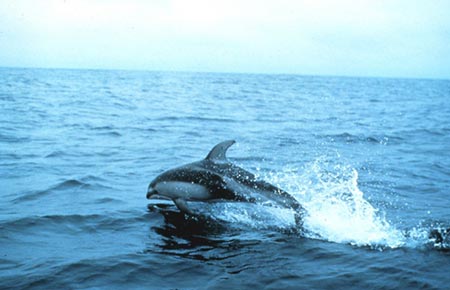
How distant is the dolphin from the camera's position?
693 cm

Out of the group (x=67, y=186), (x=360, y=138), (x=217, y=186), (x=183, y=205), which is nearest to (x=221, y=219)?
(x=217, y=186)

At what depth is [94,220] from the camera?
23.2 feet

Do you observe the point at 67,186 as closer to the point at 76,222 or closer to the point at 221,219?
the point at 76,222

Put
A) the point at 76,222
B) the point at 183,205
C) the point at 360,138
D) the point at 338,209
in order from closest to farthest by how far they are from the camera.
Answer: the point at 76,222 → the point at 183,205 → the point at 338,209 → the point at 360,138

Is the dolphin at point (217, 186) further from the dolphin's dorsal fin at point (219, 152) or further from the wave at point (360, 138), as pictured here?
the wave at point (360, 138)

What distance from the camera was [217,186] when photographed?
7.11m

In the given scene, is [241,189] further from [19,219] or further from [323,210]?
[19,219]

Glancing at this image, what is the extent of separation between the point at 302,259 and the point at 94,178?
5373 millimetres

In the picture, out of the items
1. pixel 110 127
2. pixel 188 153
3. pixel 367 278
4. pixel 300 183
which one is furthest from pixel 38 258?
pixel 110 127

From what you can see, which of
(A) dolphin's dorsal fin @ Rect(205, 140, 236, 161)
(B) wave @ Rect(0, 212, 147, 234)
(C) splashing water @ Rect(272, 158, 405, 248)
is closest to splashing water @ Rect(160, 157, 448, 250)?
(C) splashing water @ Rect(272, 158, 405, 248)

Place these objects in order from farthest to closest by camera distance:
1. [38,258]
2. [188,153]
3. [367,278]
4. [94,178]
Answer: [188,153]
[94,178]
[38,258]
[367,278]

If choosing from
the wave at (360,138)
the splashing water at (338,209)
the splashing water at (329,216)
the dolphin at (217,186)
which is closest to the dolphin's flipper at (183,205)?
the dolphin at (217,186)

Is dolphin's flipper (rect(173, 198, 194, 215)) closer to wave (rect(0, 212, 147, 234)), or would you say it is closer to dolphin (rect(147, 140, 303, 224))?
dolphin (rect(147, 140, 303, 224))

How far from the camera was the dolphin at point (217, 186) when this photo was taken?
6926 mm
